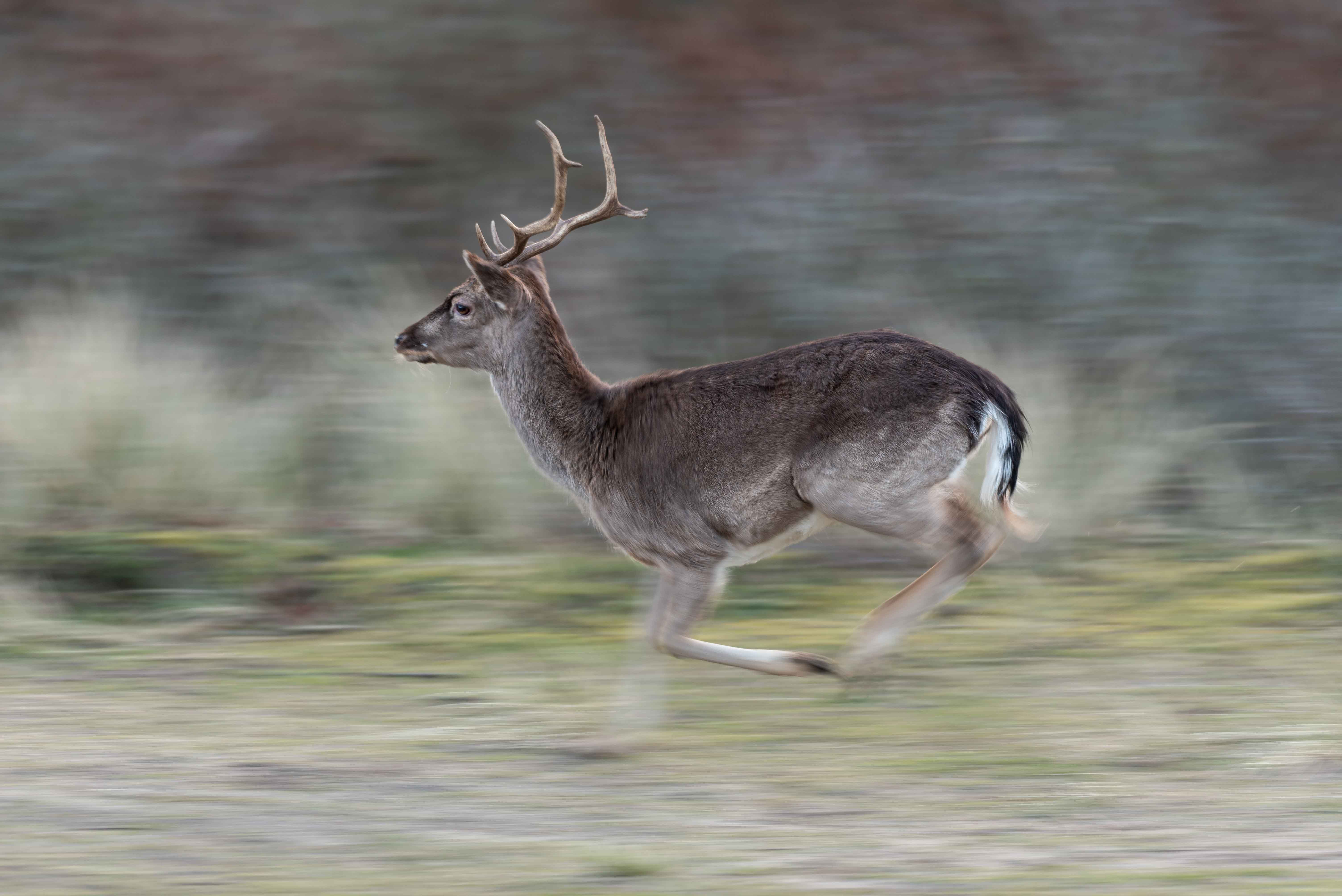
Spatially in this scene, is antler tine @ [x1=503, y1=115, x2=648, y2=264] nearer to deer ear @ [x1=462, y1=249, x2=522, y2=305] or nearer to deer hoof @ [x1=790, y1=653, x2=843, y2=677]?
deer ear @ [x1=462, y1=249, x2=522, y2=305]

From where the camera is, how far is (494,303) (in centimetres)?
650

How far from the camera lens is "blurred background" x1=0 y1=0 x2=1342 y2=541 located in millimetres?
9227

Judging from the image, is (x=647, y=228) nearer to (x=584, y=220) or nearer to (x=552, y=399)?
(x=584, y=220)

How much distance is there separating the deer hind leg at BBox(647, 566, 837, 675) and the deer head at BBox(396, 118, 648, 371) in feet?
3.96

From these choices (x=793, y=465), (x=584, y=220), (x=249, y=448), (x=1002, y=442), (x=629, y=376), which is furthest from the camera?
Answer: (x=629, y=376)

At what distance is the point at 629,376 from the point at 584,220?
446 centimetres

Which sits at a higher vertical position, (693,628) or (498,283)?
(498,283)

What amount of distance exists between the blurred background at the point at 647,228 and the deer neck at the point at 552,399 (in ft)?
8.08

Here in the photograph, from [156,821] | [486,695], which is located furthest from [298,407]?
[156,821]

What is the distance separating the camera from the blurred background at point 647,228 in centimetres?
923

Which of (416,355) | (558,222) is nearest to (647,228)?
(558,222)

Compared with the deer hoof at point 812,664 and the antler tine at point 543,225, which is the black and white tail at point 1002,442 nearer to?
the deer hoof at point 812,664

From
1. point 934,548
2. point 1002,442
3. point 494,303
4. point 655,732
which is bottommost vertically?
point 655,732

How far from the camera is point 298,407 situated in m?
10.0
